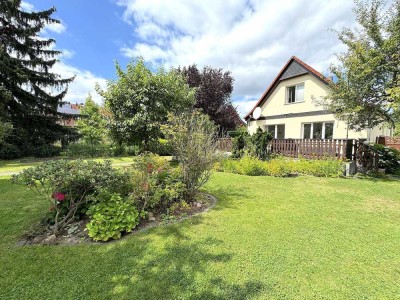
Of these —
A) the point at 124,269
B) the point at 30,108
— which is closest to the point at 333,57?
the point at 124,269

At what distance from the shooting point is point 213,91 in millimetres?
20719

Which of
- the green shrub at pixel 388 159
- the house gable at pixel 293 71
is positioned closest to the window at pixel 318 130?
the green shrub at pixel 388 159

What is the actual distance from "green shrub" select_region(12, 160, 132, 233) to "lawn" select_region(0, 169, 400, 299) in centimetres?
75

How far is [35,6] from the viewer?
1605cm

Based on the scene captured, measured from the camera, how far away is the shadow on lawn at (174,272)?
230 centimetres

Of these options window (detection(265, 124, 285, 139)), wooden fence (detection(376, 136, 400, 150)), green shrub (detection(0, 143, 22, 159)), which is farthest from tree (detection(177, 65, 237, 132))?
green shrub (detection(0, 143, 22, 159))

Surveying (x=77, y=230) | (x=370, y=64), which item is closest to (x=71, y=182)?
(x=77, y=230)

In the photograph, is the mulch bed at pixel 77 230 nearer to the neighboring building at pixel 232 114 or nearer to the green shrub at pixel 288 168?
the green shrub at pixel 288 168

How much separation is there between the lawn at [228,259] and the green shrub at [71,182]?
75cm

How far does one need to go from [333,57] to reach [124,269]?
10.6 metres

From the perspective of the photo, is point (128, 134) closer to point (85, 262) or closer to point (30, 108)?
point (85, 262)

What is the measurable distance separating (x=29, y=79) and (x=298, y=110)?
20705mm

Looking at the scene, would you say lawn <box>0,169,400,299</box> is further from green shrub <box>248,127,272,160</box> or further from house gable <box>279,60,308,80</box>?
house gable <box>279,60,308,80</box>

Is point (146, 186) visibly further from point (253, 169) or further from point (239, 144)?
point (239, 144)
